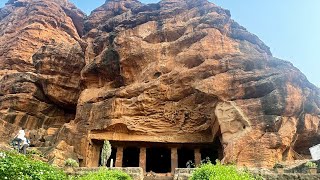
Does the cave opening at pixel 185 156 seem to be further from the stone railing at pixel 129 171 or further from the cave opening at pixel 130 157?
the stone railing at pixel 129 171

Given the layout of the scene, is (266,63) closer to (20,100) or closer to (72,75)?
(72,75)

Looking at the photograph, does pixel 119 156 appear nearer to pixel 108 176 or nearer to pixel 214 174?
pixel 108 176

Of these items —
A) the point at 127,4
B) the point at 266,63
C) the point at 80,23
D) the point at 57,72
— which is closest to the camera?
the point at 266,63

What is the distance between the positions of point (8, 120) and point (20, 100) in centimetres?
240

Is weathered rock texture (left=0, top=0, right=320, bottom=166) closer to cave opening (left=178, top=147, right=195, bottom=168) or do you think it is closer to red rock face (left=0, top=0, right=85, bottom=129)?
red rock face (left=0, top=0, right=85, bottom=129)

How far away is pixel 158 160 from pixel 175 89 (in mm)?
8393

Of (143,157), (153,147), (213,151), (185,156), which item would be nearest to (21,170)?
(143,157)

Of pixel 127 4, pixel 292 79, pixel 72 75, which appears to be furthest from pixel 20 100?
pixel 292 79

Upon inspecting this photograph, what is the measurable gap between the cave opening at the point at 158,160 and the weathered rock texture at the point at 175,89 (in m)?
3.28

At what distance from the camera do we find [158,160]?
34969mm

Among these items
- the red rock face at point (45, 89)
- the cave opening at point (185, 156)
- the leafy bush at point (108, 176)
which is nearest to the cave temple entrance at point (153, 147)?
the cave opening at point (185, 156)

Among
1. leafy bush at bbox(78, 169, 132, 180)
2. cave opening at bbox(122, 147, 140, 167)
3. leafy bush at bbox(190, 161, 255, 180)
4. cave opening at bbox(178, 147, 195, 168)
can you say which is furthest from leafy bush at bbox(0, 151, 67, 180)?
cave opening at bbox(122, 147, 140, 167)

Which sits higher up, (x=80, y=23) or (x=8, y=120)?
(x=80, y=23)

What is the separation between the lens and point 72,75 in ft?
131
